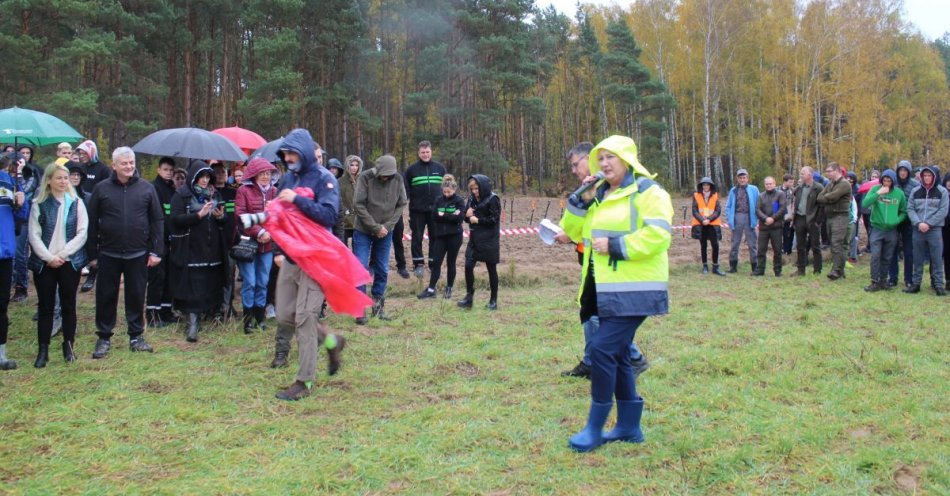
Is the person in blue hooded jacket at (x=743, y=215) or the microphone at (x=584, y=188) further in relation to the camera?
A: the person in blue hooded jacket at (x=743, y=215)

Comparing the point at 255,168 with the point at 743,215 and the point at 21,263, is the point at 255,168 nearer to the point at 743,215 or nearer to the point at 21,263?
the point at 21,263

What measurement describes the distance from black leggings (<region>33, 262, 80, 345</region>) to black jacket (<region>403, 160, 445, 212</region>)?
5382 millimetres

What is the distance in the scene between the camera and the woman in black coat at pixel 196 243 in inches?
280

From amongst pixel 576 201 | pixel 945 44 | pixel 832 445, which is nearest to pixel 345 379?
pixel 576 201

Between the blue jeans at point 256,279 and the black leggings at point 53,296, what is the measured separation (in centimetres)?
160

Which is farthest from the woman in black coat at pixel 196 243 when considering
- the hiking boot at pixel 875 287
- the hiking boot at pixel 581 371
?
the hiking boot at pixel 875 287

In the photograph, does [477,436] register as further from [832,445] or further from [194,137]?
[194,137]

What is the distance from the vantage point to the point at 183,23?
27.2 metres

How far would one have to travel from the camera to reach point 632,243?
382cm

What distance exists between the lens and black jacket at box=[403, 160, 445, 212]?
1062 cm

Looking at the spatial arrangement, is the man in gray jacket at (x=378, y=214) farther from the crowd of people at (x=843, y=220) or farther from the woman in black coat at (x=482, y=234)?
the crowd of people at (x=843, y=220)

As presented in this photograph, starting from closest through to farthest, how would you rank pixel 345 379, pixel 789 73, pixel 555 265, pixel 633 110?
pixel 345 379 < pixel 555 265 < pixel 789 73 < pixel 633 110

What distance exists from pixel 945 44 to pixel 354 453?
296 feet

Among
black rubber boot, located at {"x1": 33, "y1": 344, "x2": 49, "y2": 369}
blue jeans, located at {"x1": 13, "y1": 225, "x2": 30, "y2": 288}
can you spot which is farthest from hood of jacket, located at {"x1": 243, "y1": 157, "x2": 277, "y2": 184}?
blue jeans, located at {"x1": 13, "y1": 225, "x2": 30, "y2": 288}
